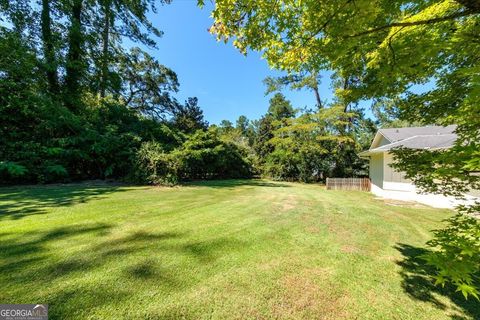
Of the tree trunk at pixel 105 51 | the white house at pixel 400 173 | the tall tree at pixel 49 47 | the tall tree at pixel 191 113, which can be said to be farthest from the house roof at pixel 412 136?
the tall tree at pixel 49 47

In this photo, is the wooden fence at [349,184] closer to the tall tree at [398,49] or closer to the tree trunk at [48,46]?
the tall tree at [398,49]

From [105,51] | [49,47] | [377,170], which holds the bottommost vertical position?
[377,170]

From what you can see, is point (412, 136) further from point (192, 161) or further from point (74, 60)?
point (74, 60)

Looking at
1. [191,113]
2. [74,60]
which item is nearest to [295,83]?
[191,113]

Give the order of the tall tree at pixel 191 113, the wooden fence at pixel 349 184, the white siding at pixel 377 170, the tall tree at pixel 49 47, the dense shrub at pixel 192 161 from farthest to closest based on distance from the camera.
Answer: the tall tree at pixel 191 113
the wooden fence at pixel 349 184
the white siding at pixel 377 170
the tall tree at pixel 49 47
the dense shrub at pixel 192 161

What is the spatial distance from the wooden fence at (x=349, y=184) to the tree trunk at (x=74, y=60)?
682 inches

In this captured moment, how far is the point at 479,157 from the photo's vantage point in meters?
1.60

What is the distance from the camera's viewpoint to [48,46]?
11.8 meters

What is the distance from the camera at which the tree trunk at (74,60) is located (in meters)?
12.3

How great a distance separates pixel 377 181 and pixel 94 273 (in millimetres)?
15084

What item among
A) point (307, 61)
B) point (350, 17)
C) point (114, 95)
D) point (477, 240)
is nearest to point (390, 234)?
point (477, 240)

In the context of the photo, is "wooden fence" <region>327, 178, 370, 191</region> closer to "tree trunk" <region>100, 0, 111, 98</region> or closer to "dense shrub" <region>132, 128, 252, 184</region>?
"dense shrub" <region>132, 128, 252, 184</region>

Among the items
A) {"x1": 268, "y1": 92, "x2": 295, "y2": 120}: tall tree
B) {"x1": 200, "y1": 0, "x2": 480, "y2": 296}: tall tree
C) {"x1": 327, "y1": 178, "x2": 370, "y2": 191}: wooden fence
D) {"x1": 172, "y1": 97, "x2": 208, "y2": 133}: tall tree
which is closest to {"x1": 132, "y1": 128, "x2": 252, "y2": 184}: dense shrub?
{"x1": 172, "y1": 97, "x2": 208, "y2": 133}: tall tree

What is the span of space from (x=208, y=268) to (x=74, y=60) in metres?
15.8
